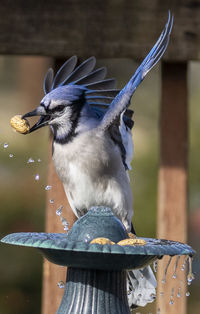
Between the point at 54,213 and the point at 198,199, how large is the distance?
2.32 m

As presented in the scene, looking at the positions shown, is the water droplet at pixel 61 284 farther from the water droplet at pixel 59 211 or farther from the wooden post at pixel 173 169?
the wooden post at pixel 173 169

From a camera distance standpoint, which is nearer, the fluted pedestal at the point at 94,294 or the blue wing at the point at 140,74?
the fluted pedestal at the point at 94,294

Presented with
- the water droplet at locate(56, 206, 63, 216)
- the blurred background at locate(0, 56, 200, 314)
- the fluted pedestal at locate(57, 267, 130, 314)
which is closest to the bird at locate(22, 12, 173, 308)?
the water droplet at locate(56, 206, 63, 216)

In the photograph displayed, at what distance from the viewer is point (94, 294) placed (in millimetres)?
1962

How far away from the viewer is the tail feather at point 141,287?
2.46 meters

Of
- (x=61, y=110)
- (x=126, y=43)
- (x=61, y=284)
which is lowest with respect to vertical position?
(x=61, y=284)

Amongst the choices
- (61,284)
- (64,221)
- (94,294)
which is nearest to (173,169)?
(64,221)

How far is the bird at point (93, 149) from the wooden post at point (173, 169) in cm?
34

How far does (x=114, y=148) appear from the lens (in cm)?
250

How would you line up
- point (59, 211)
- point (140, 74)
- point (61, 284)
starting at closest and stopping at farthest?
point (140, 74), point (61, 284), point (59, 211)

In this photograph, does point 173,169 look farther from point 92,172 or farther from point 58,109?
point 58,109

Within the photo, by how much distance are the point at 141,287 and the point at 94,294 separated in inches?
23.1

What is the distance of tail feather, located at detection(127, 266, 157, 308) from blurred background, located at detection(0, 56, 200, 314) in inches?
74.3

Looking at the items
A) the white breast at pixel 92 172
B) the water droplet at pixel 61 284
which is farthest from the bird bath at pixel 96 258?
the water droplet at pixel 61 284
